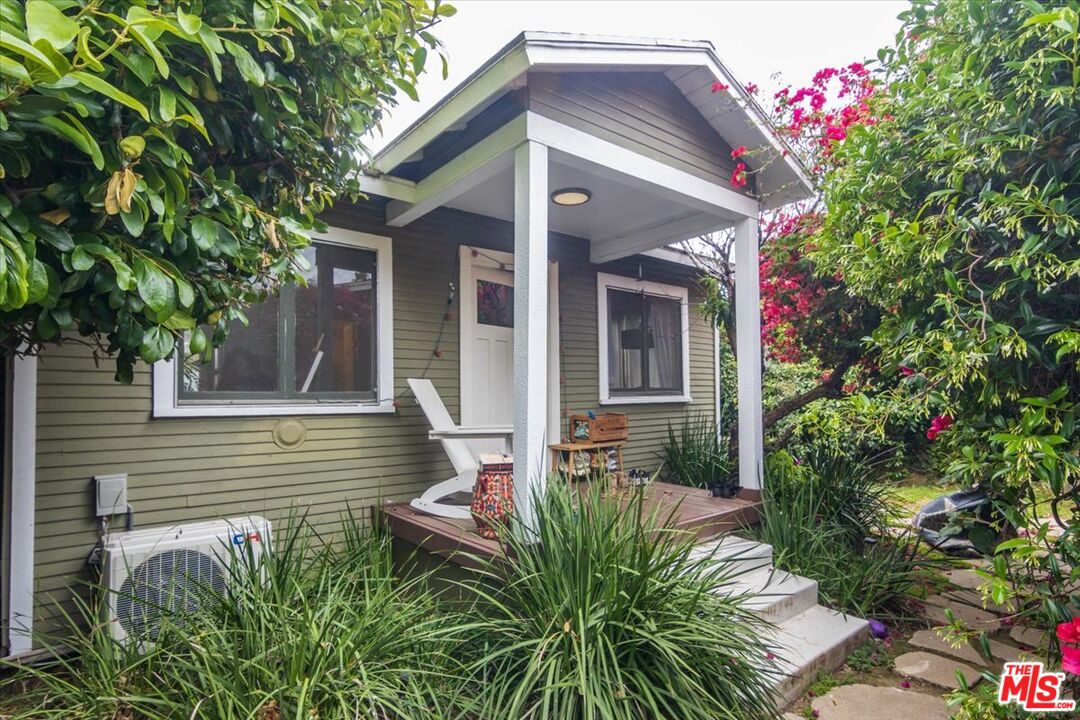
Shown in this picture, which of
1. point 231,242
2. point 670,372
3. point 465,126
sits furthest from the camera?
point 670,372

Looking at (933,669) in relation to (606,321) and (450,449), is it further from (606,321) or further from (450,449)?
(606,321)

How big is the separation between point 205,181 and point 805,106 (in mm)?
4519

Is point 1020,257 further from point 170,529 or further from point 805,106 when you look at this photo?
point 170,529

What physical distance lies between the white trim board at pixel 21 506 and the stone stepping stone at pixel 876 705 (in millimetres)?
4119

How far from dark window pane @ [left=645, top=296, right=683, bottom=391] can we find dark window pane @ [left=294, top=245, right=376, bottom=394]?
11.2 feet

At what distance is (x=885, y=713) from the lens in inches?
97.8

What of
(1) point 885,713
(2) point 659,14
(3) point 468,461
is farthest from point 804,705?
(2) point 659,14

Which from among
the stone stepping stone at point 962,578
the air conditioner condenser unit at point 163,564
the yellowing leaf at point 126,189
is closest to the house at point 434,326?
the air conditioner condenser unit at point 163,564

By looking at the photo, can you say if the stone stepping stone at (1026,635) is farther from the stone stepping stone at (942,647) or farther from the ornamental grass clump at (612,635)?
the ornamental grass clump at (612,635)

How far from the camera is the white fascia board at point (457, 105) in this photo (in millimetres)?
2963

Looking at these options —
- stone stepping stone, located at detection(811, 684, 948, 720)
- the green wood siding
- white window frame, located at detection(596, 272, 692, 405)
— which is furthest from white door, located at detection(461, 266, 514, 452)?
stone stepping stone, located at detection(811, 684, 948, 720)

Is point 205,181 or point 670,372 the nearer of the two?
point 205,181

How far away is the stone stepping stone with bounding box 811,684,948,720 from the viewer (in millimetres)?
2461

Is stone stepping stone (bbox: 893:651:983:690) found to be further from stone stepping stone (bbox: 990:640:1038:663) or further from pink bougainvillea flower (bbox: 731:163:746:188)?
pink bougainvillea flower (bbox: 731:163:746:188)
